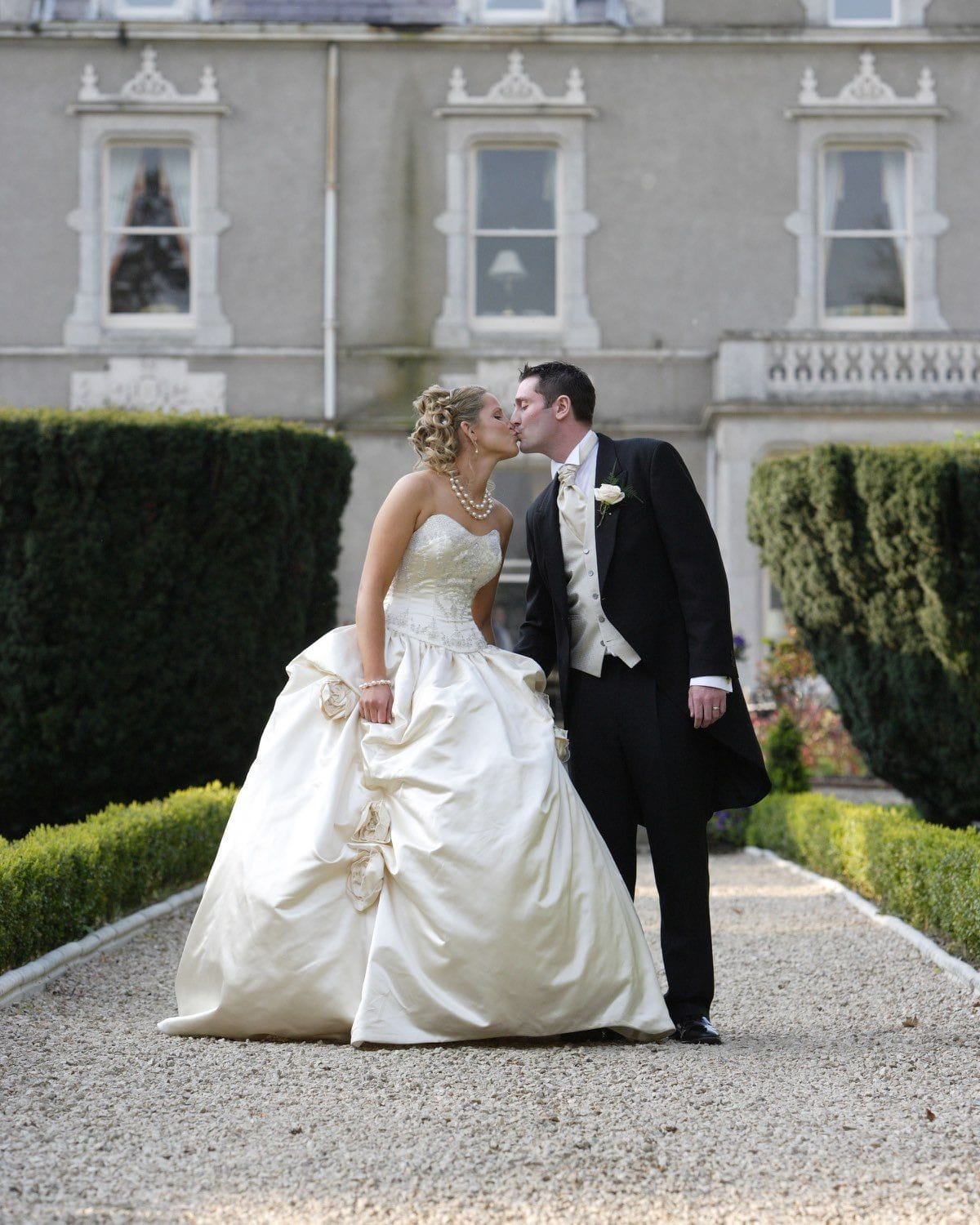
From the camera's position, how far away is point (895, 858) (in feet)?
22.2

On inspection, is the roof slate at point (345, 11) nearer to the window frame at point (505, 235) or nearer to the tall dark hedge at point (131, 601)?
the window frame at point (505, 235)

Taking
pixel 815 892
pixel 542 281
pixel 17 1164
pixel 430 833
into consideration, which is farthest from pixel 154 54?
pixel 17 1164

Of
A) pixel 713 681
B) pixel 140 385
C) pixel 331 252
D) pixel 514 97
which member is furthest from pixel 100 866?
pixel 514 97

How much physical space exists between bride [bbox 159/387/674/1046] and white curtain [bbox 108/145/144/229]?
11.3m

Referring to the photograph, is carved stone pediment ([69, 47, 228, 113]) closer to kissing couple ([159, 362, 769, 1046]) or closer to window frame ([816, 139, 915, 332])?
window frame ([816, 139, 915, 332])

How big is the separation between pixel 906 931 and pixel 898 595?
2.35 m

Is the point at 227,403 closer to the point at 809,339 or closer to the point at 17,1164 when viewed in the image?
the point at 809,339

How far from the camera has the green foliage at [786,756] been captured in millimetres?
10188

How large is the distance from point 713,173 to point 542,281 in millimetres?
1926

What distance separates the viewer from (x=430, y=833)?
4234 mm

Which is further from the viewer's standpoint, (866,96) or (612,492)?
(866,96)

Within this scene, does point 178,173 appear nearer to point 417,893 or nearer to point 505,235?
point 505,235

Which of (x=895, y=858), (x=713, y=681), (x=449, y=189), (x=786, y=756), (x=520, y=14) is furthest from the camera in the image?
(x=520, y=14)

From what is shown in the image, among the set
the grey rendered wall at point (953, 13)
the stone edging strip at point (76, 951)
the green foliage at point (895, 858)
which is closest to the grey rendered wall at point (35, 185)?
the grey rendered wall at point (953, 13)
